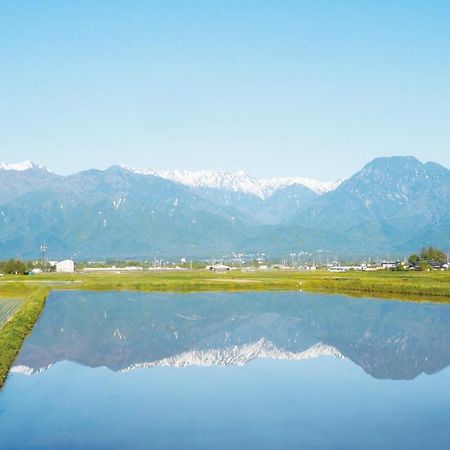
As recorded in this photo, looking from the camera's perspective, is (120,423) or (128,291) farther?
(128,291)

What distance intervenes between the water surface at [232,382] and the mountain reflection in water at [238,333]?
104 millimetres

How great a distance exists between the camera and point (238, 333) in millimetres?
43906

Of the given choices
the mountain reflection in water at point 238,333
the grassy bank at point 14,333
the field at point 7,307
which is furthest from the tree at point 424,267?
the grassy bank at point 14,333

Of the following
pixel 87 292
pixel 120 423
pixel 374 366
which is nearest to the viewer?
pixel 120 423

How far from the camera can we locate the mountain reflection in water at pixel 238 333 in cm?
3328

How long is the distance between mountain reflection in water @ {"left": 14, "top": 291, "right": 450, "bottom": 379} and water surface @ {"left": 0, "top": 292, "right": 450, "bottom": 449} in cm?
10

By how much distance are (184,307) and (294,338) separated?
20.2m

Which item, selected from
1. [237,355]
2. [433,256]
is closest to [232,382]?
[237,355]

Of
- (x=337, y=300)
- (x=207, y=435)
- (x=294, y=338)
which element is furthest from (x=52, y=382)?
(x=337, y=300)

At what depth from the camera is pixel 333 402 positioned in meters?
24.1

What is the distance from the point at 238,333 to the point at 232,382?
52.3 ft

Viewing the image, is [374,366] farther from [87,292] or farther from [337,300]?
[87,292]

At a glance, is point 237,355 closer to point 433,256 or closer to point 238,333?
point 238,333

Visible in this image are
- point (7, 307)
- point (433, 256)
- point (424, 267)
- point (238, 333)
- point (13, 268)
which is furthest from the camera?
point (433, 256)
